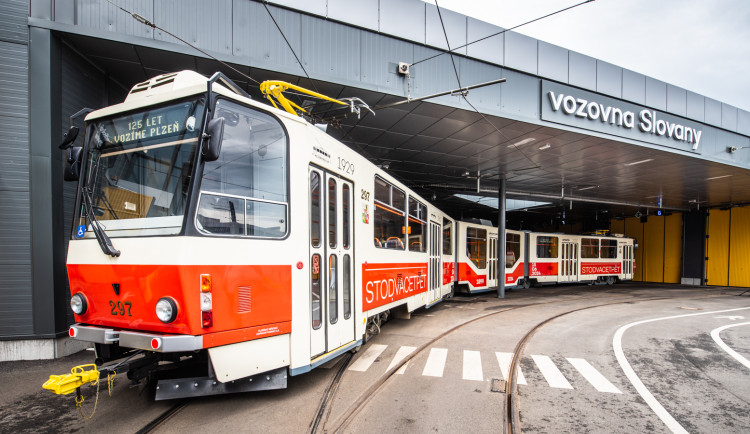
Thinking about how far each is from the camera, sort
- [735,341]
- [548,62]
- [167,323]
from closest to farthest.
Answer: [167,323] → [735,341] → [548,62]

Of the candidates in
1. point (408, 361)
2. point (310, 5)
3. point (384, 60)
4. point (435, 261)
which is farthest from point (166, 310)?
point (435, 261)

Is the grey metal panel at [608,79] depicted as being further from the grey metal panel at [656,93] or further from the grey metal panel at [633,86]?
the grey metal panel at [656,93]

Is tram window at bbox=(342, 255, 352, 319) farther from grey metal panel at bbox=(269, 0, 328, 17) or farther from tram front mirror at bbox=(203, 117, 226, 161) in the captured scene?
grey metal panel at bbox=(269, 0, 328, 17)

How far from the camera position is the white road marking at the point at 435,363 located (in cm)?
557

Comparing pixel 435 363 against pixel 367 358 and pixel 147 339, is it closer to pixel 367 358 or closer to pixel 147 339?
pixel 367 358

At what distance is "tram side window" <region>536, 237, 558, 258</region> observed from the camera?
19.8 metres

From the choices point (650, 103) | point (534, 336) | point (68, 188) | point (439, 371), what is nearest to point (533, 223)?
point (650, 103)

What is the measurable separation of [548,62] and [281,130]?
9.92 meters

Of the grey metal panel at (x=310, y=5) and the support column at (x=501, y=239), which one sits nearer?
the grey metal panel at (x=310, y=5)

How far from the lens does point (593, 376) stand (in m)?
5.60

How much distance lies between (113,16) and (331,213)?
5801 mm

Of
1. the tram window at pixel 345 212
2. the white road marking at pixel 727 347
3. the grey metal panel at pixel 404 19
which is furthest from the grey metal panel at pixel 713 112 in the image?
the tram window at pixel 345 212

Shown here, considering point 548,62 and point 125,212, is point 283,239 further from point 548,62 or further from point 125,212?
point 548,62

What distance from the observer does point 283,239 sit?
13.6 ft
